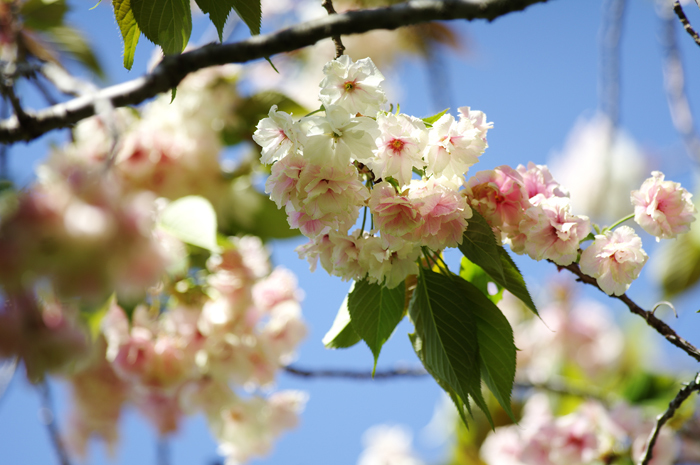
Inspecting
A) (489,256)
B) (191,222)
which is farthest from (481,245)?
(191,222)

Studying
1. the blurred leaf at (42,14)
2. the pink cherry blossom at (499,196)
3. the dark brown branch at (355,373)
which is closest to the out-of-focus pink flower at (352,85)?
the pink cherry blossom at (499,196)

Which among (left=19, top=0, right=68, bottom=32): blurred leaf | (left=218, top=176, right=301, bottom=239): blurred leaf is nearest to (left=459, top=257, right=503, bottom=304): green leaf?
(left=218, top=176, right=301, bottom=239): blurred leaf

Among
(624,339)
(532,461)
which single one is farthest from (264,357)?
(624,339)

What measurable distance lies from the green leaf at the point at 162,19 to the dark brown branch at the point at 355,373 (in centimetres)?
66

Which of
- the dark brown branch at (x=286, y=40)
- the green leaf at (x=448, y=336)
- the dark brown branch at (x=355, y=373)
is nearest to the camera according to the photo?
the dark brown branch at (x=286, y=40)

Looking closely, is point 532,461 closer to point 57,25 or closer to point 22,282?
point 22,282

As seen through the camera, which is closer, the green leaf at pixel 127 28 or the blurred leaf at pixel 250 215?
the green leaf at pixel 127 28

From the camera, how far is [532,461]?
1.31 m

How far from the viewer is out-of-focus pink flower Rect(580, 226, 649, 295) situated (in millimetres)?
499

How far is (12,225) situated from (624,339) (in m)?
2.90

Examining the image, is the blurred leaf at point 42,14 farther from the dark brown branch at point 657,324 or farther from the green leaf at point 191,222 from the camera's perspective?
the dark brown branch at point 657,324

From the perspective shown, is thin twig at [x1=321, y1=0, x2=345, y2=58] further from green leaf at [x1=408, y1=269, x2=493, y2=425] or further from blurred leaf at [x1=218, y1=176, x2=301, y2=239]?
blurred leaf at [x1=218, y1=176, x2=301, y2=239]

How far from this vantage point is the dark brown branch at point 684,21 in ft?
1.82

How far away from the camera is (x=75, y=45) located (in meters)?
1.44
